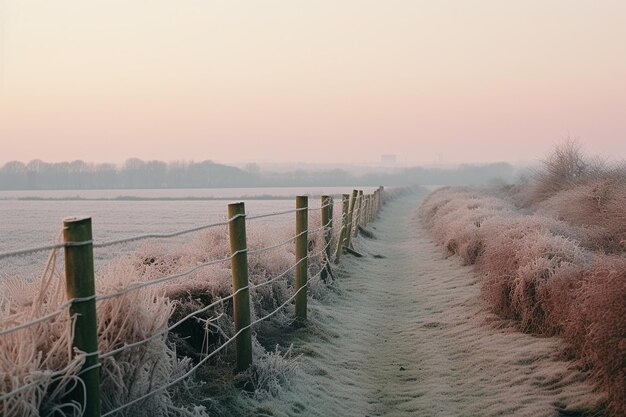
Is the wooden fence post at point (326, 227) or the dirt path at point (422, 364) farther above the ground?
the wooden fence post at point (326, 227)

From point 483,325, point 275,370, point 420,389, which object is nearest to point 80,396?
point 275,370

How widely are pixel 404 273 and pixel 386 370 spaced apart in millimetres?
6600

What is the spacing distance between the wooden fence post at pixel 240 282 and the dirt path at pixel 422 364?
1.53 ft

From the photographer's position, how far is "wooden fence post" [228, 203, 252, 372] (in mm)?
5141

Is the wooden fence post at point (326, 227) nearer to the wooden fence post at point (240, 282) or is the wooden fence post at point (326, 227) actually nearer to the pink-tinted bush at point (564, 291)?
the pink-tinted bush at point (564, 291)

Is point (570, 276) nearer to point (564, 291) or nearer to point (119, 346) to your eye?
point (564, 291)

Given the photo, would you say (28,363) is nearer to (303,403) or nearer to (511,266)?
(303,403)

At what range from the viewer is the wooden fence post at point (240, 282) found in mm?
5141

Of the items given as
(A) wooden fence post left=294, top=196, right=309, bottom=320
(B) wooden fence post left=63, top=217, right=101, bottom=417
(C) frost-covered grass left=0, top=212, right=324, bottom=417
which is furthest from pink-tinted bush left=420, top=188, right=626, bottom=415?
(B) wooden fence post left=63, top=217, right=101, bottom=417

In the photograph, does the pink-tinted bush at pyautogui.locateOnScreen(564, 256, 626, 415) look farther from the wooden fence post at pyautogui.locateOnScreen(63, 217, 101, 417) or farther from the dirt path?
the wooden fence post at pyautogui.locateOnScreen(63, 217, 101, 417)

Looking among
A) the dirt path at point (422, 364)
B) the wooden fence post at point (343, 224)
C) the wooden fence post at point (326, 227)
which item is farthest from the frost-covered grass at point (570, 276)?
the wooden fence post at point (326, 227)

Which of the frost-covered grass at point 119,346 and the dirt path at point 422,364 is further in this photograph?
the dirt path at point 422,364

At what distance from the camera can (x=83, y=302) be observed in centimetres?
310

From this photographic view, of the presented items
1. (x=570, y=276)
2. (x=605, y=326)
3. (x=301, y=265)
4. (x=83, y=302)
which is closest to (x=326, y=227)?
(x=301, y=265)
